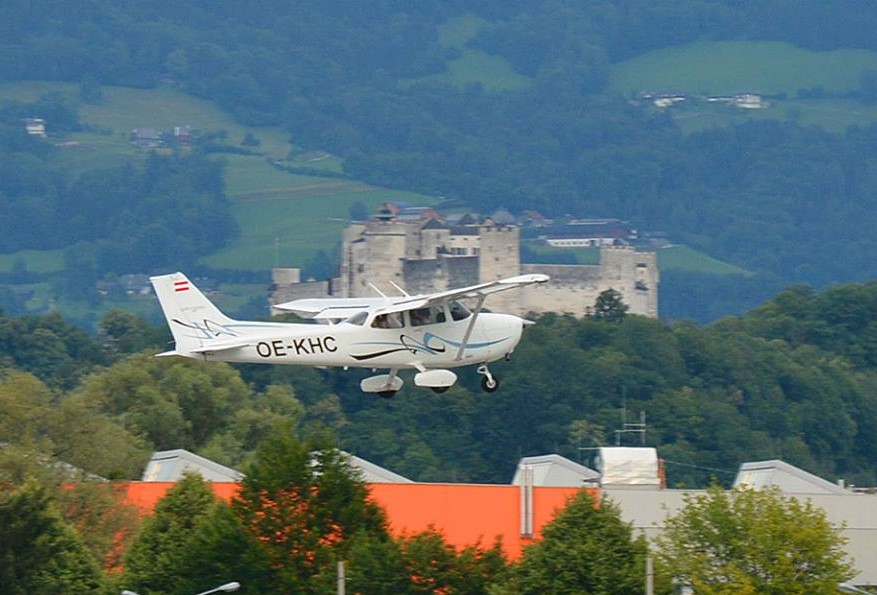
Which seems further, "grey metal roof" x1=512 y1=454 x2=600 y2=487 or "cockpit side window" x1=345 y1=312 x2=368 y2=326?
"grey metal roof" x1=512 y1=454 x2=600 y2=487

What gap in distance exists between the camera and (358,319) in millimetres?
45844

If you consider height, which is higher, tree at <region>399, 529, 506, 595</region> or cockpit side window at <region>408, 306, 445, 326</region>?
cockpit side window at <region>408, 306, 445, 326</region>

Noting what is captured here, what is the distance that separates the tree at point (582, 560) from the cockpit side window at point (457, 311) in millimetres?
4800

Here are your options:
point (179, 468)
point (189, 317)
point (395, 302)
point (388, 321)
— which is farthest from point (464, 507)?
point (179, 468)

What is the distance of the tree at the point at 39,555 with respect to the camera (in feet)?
140

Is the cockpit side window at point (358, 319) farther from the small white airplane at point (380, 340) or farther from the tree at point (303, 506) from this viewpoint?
the tree at point (303, 506)

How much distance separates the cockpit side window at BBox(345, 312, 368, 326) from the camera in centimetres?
4569

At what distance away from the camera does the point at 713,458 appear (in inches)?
5600

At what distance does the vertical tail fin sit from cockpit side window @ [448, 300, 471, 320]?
13.8ft

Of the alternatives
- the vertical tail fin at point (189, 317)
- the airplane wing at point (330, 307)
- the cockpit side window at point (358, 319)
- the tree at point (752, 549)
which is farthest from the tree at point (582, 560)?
the vertical tail fin at point (189, 317)

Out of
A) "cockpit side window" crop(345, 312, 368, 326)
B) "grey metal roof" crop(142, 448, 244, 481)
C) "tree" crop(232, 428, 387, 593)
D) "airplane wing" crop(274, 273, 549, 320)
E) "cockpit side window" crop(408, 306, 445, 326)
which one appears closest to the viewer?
"airplane wing" crop(274, 273, 549, 320)

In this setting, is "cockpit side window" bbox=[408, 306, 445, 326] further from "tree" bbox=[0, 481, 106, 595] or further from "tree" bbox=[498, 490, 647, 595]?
"tree" bbox=[0, 481, 106, 595]

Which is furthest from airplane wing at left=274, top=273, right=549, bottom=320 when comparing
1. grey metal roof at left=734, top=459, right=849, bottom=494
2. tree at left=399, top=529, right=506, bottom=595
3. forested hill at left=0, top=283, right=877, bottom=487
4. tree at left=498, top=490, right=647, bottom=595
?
forested hill at left=0, top=283, right=877, bottom=487

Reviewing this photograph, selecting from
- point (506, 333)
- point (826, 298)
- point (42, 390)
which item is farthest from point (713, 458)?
point (506, 333)
